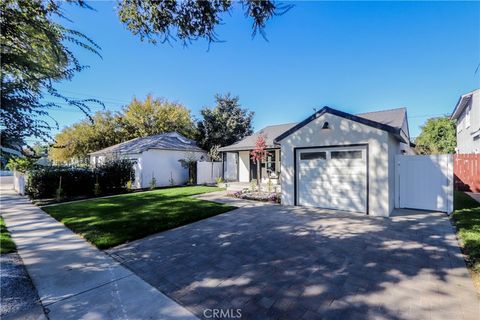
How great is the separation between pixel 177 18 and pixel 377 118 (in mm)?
10626

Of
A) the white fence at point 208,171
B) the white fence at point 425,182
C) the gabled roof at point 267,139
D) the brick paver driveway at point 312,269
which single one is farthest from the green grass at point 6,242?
the white fence at point 208,171

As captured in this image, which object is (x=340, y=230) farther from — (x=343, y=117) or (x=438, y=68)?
(x=438, y=68)

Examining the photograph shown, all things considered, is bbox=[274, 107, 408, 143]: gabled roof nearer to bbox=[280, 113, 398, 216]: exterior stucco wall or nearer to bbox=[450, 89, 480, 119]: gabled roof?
bbox=[280, 113, 398, 216]: exterior stucco wall

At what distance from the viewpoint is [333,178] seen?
337 inches

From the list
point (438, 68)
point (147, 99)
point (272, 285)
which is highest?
point (147, 99)

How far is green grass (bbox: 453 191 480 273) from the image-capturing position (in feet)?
14.2

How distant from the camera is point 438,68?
12727mm

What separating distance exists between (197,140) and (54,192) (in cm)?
1311

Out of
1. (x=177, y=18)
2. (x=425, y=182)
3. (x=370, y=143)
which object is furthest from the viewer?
(x=425, y=182)

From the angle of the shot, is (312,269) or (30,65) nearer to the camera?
(30,65)

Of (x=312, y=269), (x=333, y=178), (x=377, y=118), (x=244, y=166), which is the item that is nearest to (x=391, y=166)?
(x=333, y=178)

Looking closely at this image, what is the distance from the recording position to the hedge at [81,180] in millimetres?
12500

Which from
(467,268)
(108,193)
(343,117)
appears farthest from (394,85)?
(108,193)

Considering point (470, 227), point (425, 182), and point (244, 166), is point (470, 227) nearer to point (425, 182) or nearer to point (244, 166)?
point (425, 182)
